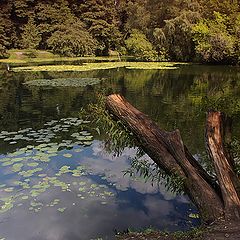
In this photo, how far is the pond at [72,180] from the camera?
4.85m

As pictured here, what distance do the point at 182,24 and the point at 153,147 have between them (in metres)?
25.8

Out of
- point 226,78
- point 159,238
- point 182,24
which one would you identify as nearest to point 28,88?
point 226,78

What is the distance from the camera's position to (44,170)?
6613 mm

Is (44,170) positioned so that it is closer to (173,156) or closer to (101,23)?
(173,156)

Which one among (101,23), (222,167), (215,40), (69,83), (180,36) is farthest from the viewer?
(101,23)

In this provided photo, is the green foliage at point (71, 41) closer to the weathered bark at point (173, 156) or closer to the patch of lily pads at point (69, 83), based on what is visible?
the patch of lily pads at point (69, 83)

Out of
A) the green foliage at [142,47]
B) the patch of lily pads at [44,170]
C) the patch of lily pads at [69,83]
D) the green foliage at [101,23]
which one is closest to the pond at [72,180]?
the patch of lily pads at [44,170]

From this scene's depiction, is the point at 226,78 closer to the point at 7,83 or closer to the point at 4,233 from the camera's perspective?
the point at 7,83

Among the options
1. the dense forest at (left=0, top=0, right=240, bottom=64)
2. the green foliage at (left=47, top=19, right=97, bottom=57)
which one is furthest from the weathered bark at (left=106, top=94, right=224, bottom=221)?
the green foliage at (left=47, top=19, right=97, bottom=57)

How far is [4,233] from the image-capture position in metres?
4.62

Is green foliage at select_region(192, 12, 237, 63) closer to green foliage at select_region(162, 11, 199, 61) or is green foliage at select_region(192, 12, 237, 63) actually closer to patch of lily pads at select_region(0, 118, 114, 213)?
green foliage at select_region(162, 11, 199, 61)

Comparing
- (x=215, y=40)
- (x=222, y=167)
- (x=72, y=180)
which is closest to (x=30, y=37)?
(x=215, y=40)

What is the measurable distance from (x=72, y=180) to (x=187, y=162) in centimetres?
246

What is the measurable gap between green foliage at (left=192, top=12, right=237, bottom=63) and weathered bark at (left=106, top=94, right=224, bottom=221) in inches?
896
